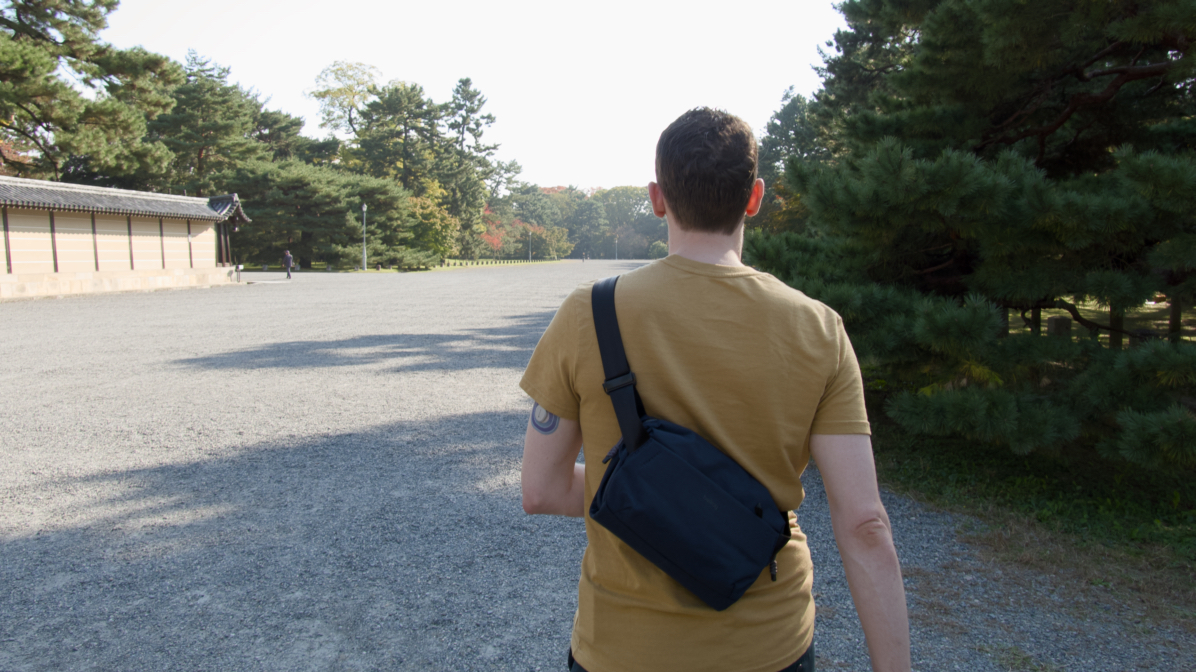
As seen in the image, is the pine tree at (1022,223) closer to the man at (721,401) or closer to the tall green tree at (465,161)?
the man at (721,401)

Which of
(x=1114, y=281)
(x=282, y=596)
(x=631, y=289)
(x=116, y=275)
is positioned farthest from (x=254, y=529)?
(x=116, y=275)

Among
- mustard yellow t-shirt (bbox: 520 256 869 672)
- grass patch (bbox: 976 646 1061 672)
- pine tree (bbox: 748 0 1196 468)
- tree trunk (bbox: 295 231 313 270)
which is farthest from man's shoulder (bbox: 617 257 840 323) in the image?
tree trunk (bbox: 295 231 313 270)

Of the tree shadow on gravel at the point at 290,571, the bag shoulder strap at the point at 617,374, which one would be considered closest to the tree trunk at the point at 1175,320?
the tree shadow on gravel at the point at 290,571

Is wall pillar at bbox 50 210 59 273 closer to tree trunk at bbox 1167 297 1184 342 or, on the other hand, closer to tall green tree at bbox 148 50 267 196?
tall green tree at bbox 148 50 267 196

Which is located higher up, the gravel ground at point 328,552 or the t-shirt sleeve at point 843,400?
the t-shirt sleeve at point 843,400

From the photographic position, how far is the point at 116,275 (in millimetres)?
21516

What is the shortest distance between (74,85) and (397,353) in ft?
75.7

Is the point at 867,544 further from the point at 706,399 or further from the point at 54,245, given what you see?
the point at 54,245

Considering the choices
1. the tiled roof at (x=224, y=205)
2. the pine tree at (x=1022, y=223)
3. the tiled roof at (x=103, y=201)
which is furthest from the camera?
the tiled roof at (x=224, y=205)

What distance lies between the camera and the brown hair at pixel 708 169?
111cm

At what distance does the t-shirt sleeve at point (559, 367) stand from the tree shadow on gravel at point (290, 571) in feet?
5.80

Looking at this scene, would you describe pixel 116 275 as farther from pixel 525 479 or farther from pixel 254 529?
pixel 525 479

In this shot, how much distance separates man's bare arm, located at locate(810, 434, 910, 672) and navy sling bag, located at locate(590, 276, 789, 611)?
0.14 m

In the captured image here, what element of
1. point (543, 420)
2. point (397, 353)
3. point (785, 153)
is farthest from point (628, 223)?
point (543, 420)
